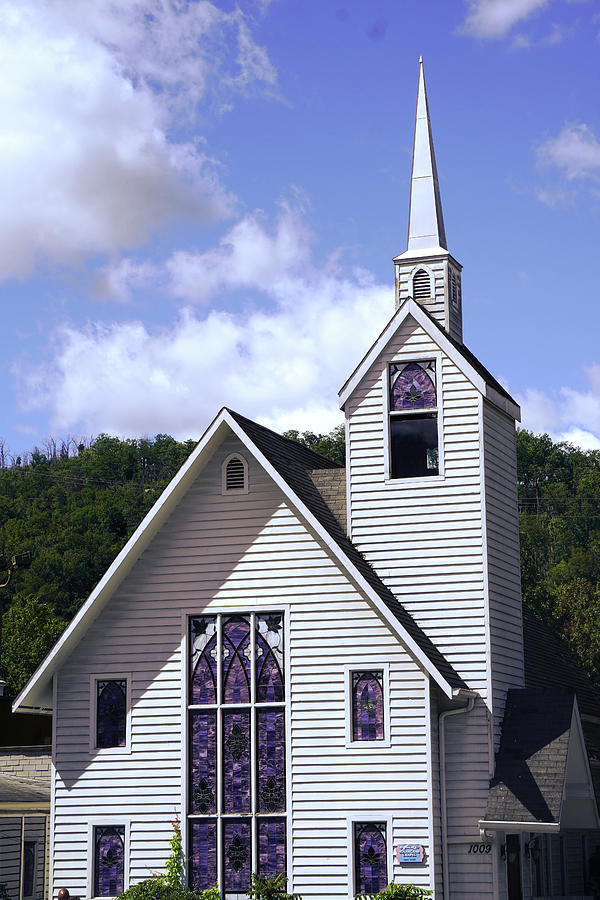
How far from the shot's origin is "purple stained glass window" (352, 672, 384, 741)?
23281 millimetres

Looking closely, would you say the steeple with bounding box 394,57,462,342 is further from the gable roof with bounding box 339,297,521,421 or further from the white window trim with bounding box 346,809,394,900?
the white window trim with bounding box 346,809,394,900

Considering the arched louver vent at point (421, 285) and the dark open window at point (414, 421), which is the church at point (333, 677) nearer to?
the dark open window at point (414, 421)

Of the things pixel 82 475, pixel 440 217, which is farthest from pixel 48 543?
pixel 440 217

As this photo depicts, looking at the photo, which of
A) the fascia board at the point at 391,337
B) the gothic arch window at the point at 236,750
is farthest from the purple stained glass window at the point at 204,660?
the fascia board at the point at 391,337

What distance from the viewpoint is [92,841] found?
24375 mm

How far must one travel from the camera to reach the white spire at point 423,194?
27062 millimetres

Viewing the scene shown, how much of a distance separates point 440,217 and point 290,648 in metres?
9.50

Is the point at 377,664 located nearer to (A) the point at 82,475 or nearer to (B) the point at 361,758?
(B) the point at 361,758

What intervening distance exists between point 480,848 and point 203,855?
4.94 meters

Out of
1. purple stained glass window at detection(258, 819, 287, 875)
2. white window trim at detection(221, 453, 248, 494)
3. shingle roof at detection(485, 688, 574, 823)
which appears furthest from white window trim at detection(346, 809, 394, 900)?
white window trim at detection(221, 453, 248, 494)

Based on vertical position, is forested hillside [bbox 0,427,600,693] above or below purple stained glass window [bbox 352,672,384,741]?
above

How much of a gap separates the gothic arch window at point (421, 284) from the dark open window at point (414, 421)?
1993 millimetres

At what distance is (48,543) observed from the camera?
101m

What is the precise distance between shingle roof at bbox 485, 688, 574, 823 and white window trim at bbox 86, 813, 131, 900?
6578 mm
